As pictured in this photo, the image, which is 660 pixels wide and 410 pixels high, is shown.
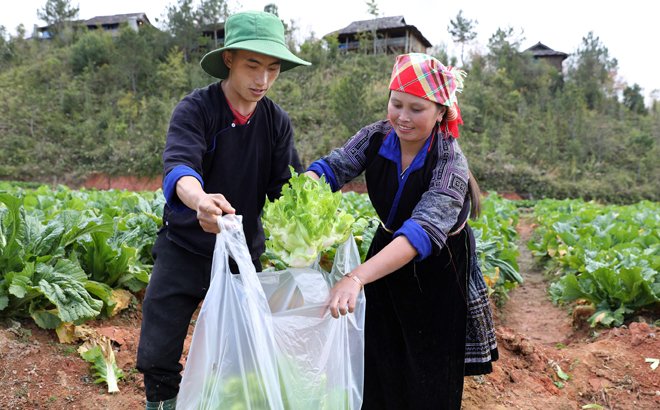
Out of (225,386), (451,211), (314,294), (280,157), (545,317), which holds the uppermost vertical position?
(280,157)

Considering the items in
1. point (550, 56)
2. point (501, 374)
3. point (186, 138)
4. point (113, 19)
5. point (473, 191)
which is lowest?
point (501, 374)

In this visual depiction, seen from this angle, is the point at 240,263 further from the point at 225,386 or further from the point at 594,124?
the point at 594,124

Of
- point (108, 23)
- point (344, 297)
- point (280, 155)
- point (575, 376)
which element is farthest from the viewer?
point (108, 23)

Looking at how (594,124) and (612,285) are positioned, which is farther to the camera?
(594,124)

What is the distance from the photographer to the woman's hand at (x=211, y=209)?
1602 millimetres

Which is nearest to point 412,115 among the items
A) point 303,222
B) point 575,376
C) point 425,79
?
point 425,79

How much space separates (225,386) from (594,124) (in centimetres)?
3996

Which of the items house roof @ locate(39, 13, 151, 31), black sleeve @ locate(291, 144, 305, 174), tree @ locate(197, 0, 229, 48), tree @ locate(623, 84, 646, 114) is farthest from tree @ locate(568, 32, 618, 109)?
black sleeve @ locate(291, 144, 305, 174)

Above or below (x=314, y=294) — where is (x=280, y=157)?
above

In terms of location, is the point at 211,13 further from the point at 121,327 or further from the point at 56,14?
the point at 121,327

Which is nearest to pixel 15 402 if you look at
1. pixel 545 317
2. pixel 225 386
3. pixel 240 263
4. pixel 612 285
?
pixel 225 386

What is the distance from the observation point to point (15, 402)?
2.45 meters

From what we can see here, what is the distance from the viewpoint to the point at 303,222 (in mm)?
1800

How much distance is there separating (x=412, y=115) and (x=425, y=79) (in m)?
0.14
